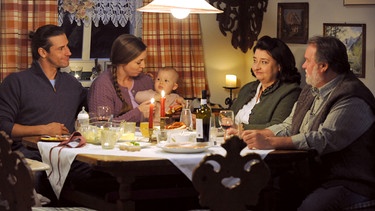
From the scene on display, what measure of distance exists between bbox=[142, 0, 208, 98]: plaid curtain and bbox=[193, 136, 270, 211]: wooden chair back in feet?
11.0

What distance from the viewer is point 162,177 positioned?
197 inches

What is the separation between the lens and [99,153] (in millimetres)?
3889

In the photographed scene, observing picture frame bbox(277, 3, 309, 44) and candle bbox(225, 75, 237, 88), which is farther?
candle bbox(225, 75, 237, 88)

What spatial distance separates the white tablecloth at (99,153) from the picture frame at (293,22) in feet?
5.86

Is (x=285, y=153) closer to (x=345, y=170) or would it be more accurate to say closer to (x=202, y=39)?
(x=345, y=170)

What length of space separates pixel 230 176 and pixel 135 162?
77 cm

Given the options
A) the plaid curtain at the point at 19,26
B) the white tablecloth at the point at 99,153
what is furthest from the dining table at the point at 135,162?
the plaid curtain at the point at 19,26

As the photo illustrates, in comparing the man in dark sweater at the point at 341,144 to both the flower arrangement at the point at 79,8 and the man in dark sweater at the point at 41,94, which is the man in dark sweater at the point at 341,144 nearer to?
the man in dark sweater at the point at 41,94

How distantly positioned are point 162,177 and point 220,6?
196cm

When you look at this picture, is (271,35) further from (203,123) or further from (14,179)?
(14,179)

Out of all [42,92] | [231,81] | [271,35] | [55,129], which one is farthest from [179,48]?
[55,129]

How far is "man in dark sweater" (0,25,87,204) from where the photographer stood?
488 centimetres

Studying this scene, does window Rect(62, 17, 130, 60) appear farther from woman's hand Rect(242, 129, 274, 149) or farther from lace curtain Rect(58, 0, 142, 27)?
woman's hand Rect(242, 129, 274, 149)

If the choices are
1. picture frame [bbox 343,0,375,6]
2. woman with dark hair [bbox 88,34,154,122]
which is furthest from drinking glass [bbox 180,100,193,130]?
picture frame [bbox 343,0,375,6]
